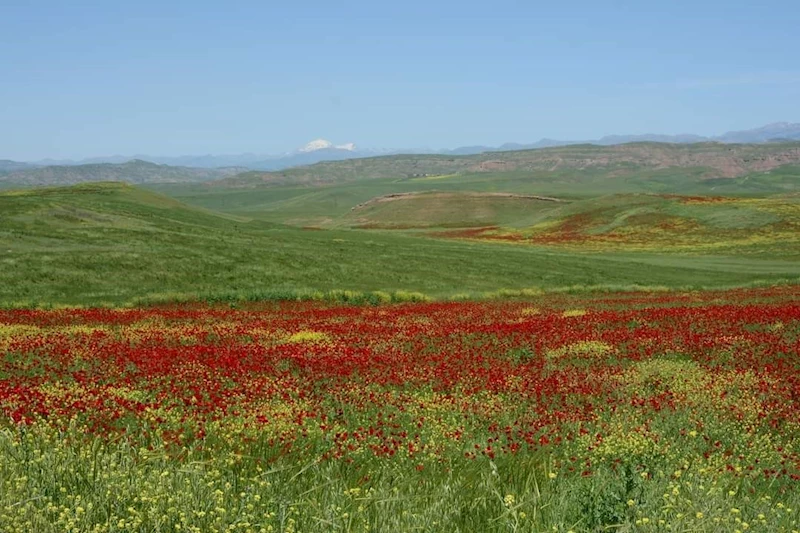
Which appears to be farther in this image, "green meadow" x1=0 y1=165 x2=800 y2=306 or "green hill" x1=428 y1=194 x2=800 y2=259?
"green hill" x1=428 y1=194 x2=800 y2=259

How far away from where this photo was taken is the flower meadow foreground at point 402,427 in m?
5.80

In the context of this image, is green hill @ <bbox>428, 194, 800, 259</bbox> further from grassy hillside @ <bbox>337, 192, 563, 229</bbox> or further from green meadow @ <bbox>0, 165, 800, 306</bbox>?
grassy hillside @ <bbox>337, 192, 563, 229</bbox>

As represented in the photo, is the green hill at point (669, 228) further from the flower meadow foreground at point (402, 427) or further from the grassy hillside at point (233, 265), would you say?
the flower meadow foreground at point (402, 427)

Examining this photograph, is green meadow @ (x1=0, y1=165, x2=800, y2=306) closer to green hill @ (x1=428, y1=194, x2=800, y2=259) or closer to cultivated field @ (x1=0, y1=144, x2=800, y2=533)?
cultivated field @ (x1=0, y1=144, x2=800, y2=533)

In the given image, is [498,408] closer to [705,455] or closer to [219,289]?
[705,455]

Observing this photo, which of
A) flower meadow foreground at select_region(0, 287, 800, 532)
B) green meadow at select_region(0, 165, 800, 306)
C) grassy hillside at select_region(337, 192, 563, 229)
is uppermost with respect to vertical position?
flower meadow foreground at select_region(0, 287, 800, 532)

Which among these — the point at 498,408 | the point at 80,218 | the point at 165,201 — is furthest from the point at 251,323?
the point at 165,201

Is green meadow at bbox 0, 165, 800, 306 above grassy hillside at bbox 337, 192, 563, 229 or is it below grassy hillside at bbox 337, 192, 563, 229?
above

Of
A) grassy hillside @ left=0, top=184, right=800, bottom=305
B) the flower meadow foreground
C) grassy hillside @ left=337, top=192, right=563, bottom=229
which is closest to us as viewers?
the flower meadow foreground

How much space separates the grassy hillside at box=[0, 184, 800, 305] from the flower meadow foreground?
15636mm

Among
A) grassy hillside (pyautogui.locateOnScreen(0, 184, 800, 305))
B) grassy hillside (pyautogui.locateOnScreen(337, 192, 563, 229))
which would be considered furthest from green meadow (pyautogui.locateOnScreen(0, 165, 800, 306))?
grassy hillside (pyautogui.locateOnScreen(337, 192, 563, 229))

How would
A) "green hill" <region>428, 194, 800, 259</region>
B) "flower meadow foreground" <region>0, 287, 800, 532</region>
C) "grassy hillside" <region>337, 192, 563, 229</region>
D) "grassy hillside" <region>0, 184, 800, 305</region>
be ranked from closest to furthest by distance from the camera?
"flower meadow foreground" <region>0, 287, 800, 532</region> → "grassy hillside" <region>0, 184, 800, 305</region> → "green hill" <region>428, 194, 800, 259</region> → "grassy hillside" <region>337, 192, 563, 229</region>

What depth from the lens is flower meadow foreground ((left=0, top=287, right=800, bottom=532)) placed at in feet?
19.0

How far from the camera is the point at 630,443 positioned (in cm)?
905
